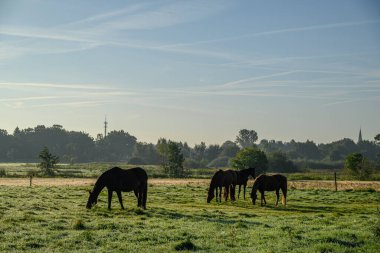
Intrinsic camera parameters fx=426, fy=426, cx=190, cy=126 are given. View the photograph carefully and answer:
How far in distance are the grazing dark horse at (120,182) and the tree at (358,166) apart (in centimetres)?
5350

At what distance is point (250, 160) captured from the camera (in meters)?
80.7

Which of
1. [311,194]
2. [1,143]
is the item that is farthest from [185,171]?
[1,143]

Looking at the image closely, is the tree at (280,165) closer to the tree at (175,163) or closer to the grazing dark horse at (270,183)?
the tree at (175,163)

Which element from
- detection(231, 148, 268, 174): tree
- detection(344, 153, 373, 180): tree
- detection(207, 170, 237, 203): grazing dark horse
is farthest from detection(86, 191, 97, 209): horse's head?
detection(231, 148, 268, 174): tree

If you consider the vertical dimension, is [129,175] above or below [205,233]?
above

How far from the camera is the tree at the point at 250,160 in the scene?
8069cm

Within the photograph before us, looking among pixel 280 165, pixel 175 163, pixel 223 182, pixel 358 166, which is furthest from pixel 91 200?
pixel 280 165

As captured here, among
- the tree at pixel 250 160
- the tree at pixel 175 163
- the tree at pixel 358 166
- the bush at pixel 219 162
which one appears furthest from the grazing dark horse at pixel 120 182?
the bush at pixel 219 162

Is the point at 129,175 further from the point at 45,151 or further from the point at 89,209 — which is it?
the point at 45,151

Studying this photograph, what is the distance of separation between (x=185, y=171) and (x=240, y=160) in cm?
1214

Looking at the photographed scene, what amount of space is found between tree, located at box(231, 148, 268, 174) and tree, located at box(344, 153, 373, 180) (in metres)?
16.5

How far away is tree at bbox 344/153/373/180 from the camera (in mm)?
67812

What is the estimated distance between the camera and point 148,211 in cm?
2145

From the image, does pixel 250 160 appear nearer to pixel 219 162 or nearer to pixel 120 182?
pixel 120 182
